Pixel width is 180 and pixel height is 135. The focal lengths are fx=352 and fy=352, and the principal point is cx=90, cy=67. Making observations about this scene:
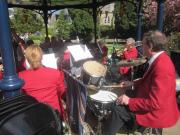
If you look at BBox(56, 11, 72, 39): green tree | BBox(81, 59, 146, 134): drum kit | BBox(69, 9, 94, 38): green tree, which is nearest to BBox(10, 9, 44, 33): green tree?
BBox(56, 11, 72, 39): green tree

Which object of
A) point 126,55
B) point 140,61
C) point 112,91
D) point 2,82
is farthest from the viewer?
point 126,55

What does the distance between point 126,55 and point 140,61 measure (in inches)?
83.6

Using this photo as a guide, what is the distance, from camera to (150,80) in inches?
137

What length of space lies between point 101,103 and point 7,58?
3.53 feet

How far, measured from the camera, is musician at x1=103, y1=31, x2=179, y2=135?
332cm

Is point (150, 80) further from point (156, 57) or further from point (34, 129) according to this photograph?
point (34, 129)

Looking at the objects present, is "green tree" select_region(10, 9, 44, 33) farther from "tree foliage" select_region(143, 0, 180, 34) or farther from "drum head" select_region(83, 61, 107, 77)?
"drum head" select_region(83, 61, 107, 77)

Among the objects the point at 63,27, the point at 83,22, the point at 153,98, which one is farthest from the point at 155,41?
the point at 63,27

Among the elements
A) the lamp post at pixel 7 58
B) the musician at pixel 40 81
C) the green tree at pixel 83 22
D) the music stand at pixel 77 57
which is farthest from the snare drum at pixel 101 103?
the green tree at pixel 83 22

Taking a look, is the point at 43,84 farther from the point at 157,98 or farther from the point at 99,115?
the point at 157,98

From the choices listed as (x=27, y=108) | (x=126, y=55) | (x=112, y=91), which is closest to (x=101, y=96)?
(x=112, y=91)

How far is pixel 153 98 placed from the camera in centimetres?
333

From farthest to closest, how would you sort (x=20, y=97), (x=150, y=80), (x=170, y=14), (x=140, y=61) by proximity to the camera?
(x=170, y=14) → (x=140, y=61) → (x=150, y=80) → (x=20, y=97)

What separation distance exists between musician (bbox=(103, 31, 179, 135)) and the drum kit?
0.10 metres
